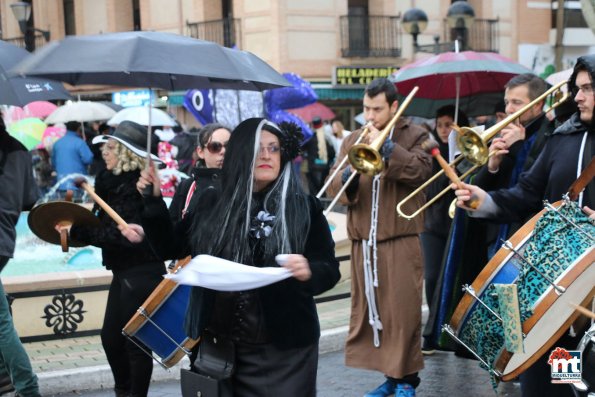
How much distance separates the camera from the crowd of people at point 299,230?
4.20 metres

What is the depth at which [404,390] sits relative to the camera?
640 centimetres

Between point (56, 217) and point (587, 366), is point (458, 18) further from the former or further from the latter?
point (587, 366)

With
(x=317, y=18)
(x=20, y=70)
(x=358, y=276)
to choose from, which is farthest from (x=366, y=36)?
(x=20, y=70)

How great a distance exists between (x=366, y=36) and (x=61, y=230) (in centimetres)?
2603

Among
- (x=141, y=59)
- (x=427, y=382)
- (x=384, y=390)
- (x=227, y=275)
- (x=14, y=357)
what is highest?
(x=141, y=59)

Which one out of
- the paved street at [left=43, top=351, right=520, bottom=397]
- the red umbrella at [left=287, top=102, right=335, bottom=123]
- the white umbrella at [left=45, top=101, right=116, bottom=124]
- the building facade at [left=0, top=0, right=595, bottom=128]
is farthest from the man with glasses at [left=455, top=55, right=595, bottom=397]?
the building facade at [left=0, top=0, right=595, bottom=128]

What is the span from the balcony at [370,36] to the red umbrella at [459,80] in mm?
21830

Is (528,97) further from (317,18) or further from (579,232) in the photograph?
(317,18)

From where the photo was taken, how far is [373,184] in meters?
6.52

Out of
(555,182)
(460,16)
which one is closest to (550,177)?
(555,182)

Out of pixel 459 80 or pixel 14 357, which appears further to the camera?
pixel 459 80

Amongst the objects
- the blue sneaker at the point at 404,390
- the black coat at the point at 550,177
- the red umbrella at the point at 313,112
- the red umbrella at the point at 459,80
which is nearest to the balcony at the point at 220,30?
the red umbrella at the point at 313,112

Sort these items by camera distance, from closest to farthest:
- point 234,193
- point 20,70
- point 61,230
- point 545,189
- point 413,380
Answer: point 234,193, point 20,70, point 545,189, point 61,230, point 413,380

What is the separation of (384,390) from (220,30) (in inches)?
996
